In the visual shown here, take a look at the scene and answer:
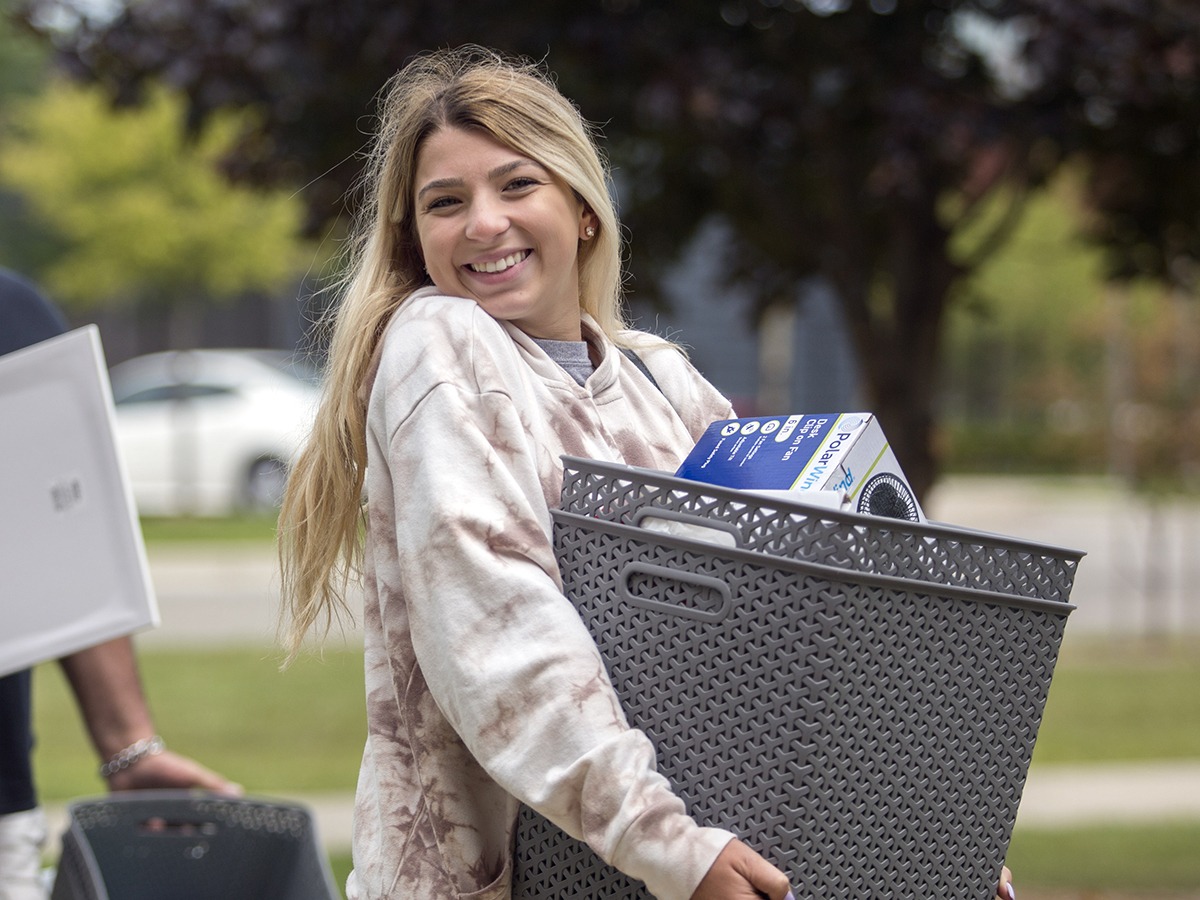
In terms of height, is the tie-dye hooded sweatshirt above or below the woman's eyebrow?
below

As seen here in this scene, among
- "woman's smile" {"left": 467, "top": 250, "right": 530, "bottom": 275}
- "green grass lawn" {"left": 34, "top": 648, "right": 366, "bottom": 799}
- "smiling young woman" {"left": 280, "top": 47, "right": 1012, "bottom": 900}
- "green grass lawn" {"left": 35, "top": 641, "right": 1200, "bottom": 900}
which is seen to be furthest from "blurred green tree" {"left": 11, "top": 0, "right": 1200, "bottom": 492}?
"green grass lawn" {"left": 34, "top": 648, "right": 366, "bottom": 799}

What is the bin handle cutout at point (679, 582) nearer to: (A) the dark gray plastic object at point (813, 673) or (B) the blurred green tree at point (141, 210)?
(A) the dark gray plastic object at point (813, 673)

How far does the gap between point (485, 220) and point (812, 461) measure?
1.53 ft

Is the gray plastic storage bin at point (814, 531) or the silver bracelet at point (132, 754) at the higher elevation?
the gray plastic storage bin at point (814, 531)

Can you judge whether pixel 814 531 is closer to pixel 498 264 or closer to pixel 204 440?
pixel 498 264

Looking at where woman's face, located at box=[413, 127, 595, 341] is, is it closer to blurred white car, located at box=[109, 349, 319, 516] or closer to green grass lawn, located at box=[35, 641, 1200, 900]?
green grass lawn, located at box=[35, 641, 1200, 900]

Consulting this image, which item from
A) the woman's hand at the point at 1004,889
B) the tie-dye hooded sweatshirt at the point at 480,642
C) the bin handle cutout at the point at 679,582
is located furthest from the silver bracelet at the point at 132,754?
the woman's hand at the point at 1004,889

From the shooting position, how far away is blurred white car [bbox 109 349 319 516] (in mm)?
17406

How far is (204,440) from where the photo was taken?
17.5m

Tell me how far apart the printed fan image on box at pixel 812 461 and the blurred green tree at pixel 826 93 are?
2.27 metres

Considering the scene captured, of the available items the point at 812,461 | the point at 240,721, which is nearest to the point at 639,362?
the point at 812,461

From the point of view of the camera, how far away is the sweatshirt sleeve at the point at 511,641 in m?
1.52

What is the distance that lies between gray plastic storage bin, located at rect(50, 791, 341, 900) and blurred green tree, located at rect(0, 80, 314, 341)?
15.2m

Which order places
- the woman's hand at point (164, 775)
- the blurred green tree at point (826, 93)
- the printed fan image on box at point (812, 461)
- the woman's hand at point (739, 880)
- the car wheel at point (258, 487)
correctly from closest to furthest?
the woman's hand at point (739, 880)
the printed fan image on box at point (812, 461)
the woman's hand at point (164, 775)
the blurred green tree at point (826, 93)
the car wheel at point (258, 487)
